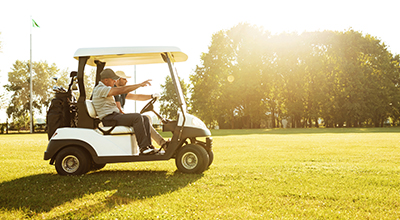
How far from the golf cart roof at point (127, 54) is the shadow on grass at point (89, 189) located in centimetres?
248

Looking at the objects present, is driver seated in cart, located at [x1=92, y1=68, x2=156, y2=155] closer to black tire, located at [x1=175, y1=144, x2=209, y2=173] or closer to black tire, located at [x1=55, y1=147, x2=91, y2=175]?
black tire, located at [x1=175, y1=144, x2=209, y2=173]

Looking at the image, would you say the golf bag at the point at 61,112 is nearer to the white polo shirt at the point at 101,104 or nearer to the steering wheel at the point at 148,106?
the white polo shirt at the point at 101,104

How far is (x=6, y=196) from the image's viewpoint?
16.3ft

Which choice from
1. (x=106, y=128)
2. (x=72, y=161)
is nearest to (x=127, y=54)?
(x=106, y=128)

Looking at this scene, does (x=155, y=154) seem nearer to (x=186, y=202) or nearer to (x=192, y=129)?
(x=192, y=129)

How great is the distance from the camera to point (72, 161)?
6.59 m

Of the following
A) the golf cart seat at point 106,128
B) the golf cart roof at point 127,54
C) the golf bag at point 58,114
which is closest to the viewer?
the golf cart seat at point 106,128

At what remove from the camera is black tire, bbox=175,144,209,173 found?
6.48m

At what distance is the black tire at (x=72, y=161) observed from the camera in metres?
6.47

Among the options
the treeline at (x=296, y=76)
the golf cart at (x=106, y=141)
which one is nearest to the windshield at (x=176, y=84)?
the golf cart at (x=106, y=141)

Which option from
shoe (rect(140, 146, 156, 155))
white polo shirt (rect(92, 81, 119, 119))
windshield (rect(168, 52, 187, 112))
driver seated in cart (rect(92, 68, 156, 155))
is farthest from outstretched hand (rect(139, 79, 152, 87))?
shoe (rect(140, 146, 156, 155))

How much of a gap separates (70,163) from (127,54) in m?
2.50

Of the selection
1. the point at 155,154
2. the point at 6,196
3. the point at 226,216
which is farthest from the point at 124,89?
the point at 226,216

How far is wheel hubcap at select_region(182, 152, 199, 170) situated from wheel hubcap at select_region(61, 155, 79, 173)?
6.99ft
